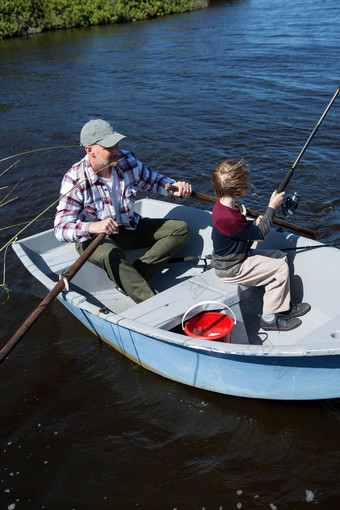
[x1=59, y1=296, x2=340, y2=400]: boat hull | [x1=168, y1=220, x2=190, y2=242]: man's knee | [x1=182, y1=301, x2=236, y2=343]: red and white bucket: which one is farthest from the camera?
[x1=168, y1=220, x2=190, y2=242]: man's knee

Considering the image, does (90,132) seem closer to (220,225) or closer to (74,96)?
(220,225)

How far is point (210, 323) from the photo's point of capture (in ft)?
13.4

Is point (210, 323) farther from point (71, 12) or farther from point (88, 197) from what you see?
point (71, 12)

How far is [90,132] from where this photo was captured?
13.6ft

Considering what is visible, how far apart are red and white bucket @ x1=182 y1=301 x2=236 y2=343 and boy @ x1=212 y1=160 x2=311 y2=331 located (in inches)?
12.2

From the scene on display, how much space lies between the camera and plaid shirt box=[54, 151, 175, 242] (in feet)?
14.2

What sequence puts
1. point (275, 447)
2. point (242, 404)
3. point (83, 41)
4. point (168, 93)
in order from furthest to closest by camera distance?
point (83, 41) → point (168, 93) → point (242, 404) → point (275, 447)

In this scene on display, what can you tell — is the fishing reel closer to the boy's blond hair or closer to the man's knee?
the boy's blond hair

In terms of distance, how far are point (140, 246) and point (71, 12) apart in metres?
20.9

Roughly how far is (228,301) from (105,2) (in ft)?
72.9

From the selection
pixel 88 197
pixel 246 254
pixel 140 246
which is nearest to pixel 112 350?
pixel 140 246

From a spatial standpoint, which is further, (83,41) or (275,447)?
(83,41)

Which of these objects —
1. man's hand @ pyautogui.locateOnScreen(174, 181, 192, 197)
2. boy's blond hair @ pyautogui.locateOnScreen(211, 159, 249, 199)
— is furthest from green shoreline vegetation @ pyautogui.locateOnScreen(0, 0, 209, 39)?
boy's blond hair @ pyautogui.locateOnScreen(211, 159, 249, 199)

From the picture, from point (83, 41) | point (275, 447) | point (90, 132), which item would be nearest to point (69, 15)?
point (83, 41)
